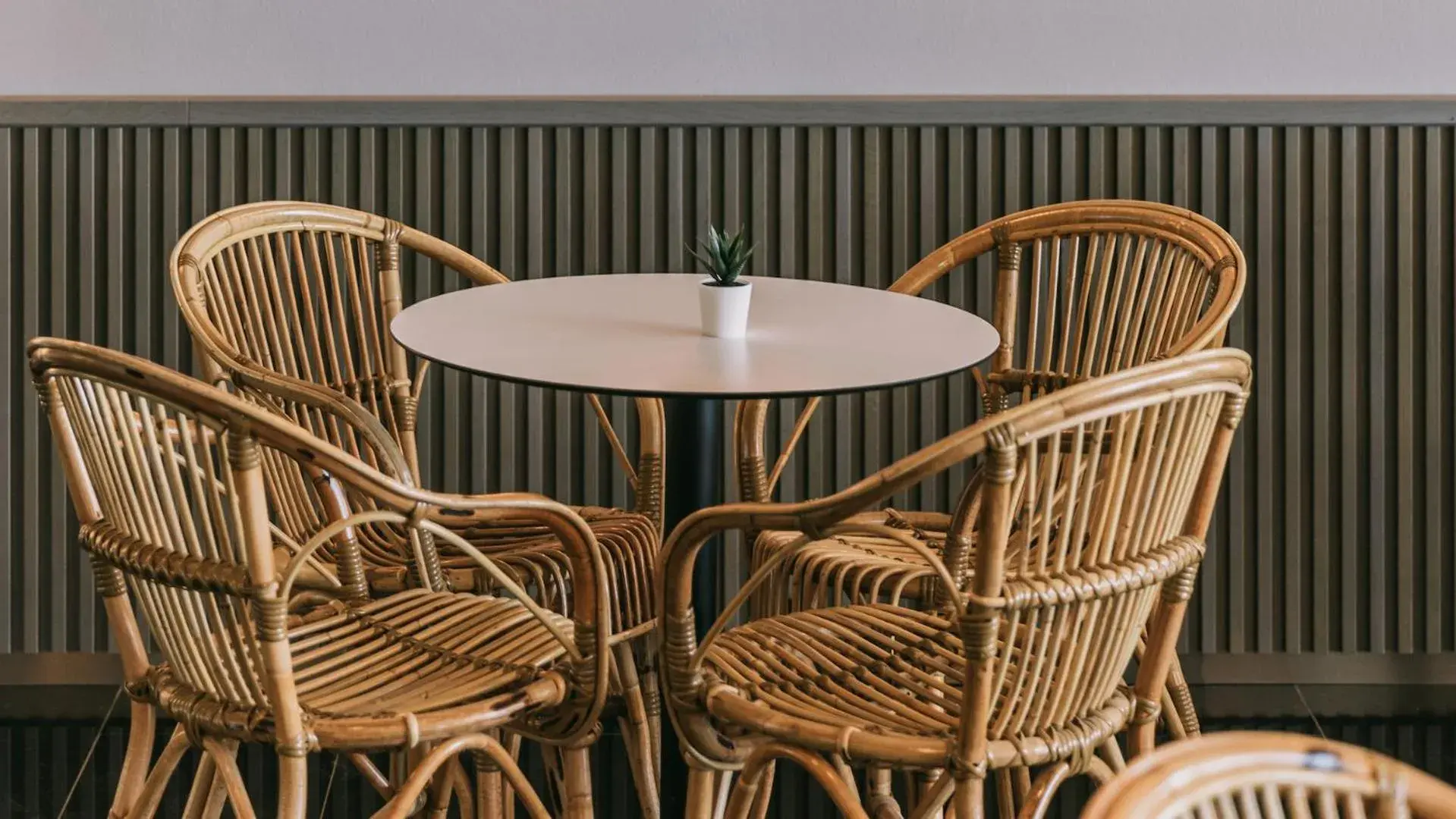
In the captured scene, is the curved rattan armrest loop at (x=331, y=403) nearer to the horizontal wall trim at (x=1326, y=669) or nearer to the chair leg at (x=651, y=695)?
the chair leg at (x=651, y=695)

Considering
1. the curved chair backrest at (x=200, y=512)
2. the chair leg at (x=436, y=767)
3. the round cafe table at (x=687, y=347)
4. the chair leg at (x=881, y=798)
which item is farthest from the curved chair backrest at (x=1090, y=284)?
the curved chair backrest at (x=200, y=512)

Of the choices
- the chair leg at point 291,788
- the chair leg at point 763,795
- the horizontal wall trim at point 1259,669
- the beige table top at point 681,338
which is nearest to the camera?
the chair leg at point 291,788

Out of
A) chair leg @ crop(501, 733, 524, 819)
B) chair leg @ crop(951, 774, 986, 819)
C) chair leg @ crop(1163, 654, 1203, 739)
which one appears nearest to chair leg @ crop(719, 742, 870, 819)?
chair leg @ crop(951, 774, 986, 819)

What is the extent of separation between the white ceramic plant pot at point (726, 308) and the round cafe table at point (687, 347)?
0.02m

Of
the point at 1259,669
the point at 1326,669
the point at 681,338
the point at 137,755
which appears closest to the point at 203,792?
the point at 137,755

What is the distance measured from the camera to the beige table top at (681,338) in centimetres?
191

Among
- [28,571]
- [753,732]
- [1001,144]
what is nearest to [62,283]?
[28,571]

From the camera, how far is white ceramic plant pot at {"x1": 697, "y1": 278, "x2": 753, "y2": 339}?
7.13 feet

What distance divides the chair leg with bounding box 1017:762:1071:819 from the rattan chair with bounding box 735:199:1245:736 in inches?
20.4

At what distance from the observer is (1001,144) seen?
128 inches

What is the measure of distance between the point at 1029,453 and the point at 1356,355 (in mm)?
2031

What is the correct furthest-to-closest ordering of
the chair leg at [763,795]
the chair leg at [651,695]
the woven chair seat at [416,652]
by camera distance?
the chair leg at [651,695]
the chair leg at [763,795]
the woven chair seat at [416,652]

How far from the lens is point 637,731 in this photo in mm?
2369
